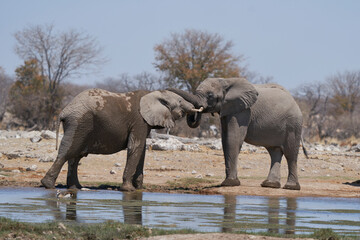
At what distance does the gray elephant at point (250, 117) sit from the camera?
1928 centimetres

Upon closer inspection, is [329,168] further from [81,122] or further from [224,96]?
[81,122]

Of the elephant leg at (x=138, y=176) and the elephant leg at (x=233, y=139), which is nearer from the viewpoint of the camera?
the elephant leg at (x=138, y=176)

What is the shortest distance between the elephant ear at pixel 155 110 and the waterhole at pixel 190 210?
1715 mm

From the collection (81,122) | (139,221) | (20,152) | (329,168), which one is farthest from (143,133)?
(329,168)

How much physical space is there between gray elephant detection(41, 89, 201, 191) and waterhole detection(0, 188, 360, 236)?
0.85 metres

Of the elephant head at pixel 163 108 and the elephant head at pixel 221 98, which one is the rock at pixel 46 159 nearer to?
the elephant head at pixel 221 98

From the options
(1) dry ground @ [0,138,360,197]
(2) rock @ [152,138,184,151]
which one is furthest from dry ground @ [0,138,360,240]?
(2) rock @ [152,138,184,151]

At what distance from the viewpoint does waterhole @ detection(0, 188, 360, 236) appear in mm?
11961

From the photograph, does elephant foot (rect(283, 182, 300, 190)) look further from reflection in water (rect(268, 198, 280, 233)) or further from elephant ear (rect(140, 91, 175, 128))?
elephant ear (rect(140, 91, 175, 128))

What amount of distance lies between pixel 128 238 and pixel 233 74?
4184 centimetres

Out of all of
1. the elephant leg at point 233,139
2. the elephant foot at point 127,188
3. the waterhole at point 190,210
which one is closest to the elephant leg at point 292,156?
the elephant leg at point 233,139

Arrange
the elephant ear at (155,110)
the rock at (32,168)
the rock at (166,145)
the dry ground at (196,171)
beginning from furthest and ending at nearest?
the rock at (166,145) < the rock at (32,168) < the dry ground at (196,171) < the elephant ear at (155,110)

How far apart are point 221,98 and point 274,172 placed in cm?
253

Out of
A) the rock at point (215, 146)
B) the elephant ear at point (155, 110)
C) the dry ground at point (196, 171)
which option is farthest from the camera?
the rock at point (215, 146)
